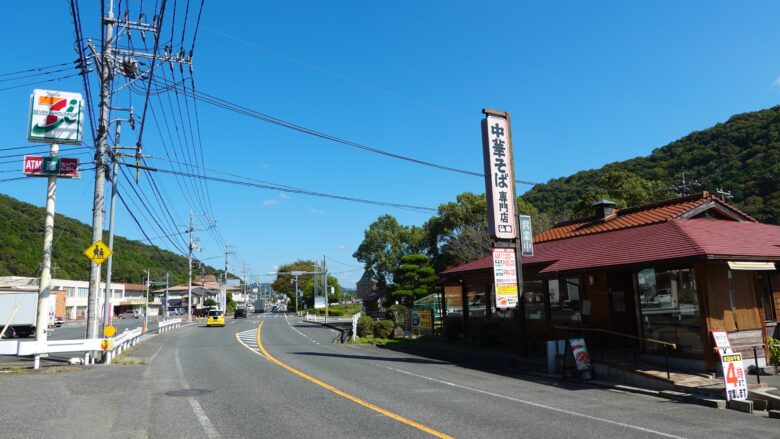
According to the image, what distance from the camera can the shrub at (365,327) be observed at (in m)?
31.1

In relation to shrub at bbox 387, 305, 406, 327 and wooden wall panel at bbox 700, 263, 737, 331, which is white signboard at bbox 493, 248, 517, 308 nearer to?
wooden wall panel at bbox 700, 263, 737, 331

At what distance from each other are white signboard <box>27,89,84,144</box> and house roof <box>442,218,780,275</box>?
1641 centimetres

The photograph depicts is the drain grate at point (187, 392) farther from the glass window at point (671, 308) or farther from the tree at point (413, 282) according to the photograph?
the tree at point (413, 282)

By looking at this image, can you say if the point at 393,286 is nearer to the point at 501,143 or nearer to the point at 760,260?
the point at 501,143

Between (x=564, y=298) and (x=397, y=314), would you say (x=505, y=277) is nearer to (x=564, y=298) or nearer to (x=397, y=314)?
(x=564, y=298)

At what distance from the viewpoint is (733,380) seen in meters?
10.1

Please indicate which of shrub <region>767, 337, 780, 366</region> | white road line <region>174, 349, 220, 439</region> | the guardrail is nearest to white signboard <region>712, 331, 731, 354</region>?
shrub <region>767, 337, 780, 366</region>

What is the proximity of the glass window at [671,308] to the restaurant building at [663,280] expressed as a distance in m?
0.03

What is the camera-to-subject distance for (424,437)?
23.5 ft

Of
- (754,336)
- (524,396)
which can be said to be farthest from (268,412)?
(754,336)

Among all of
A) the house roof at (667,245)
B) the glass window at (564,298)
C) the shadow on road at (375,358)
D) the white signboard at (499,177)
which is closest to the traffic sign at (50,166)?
the shadow on road at (375,358)

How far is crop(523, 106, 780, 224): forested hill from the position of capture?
123 feet

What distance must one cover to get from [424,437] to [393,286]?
37.8 m

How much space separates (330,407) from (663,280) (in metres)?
10.4
